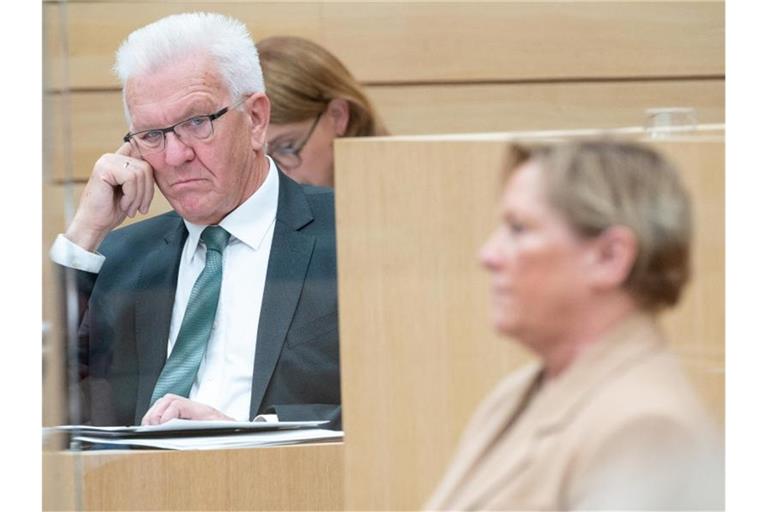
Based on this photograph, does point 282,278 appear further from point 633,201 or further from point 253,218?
point 633,201

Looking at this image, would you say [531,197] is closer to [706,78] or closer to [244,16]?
[706,78]

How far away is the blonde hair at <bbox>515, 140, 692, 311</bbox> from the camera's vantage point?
1.43m

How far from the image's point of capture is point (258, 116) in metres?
1.65

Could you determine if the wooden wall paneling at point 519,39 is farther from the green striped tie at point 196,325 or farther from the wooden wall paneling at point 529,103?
the green striped tie at point 196,325

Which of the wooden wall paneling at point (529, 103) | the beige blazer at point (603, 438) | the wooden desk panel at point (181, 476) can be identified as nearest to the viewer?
the beige blazer at point (603, 438)

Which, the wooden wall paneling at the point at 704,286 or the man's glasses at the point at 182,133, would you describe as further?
the man's glasses at the point at 182,133

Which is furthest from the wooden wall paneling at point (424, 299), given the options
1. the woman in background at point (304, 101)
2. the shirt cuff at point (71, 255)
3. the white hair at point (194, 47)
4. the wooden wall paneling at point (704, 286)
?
the shirt cuff at point (71, 255)

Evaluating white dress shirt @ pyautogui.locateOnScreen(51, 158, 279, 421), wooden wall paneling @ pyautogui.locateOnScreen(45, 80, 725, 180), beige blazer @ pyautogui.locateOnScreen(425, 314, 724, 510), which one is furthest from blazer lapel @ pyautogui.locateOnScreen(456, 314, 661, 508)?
white dress shirt @ pyautogui.locateOnScreen(51, 158, 279, 421)

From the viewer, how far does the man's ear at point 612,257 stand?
143cm

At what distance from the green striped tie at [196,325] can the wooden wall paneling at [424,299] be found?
213 mm

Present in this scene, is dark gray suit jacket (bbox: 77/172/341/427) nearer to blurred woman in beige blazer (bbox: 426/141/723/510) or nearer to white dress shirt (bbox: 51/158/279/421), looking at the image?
white dress shirt (bbox: 51/158/279/421)

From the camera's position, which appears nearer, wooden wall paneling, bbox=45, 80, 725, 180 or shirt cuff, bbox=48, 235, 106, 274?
wooden wall paneling, bbox=45, 80, 725, 180

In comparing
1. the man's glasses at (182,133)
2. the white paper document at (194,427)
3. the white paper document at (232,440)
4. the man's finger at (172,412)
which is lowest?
the white paper document at (232,440)

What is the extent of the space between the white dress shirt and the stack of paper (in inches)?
1.1
